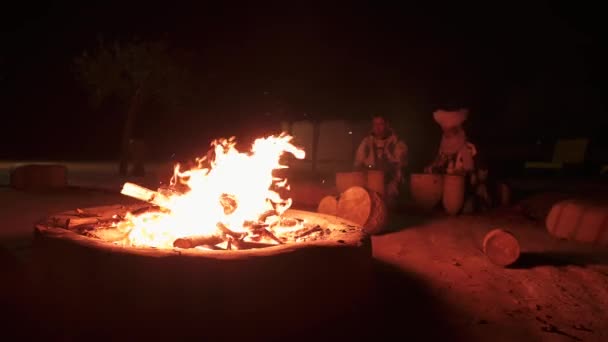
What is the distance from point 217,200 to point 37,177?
26.2ft

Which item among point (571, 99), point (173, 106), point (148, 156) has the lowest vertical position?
point (148, 156)

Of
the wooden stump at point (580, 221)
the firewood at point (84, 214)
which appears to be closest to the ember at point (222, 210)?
the firewood at point (84, 214)

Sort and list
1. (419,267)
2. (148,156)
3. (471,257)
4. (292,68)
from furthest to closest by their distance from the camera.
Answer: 1. (148,156)
2. (292,68)
3. (471,257)
4. (419,267)

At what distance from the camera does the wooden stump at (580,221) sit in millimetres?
6500

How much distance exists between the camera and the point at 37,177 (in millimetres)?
10625

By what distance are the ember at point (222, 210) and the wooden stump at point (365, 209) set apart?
173cm

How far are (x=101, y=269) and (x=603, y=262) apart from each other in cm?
514

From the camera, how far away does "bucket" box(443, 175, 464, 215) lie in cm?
852

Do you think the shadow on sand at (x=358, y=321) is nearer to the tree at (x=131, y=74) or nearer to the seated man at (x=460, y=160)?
the seated man at (x=460, y=160)

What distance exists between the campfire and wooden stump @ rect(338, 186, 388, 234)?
1.72m

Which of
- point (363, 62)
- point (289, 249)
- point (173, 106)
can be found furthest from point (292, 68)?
point (289, 249)

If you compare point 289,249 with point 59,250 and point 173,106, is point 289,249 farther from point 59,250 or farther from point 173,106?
point 173,106

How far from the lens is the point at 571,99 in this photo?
55.2 feet

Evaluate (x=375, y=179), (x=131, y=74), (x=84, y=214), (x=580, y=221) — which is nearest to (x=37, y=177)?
(x=131, y=74)
